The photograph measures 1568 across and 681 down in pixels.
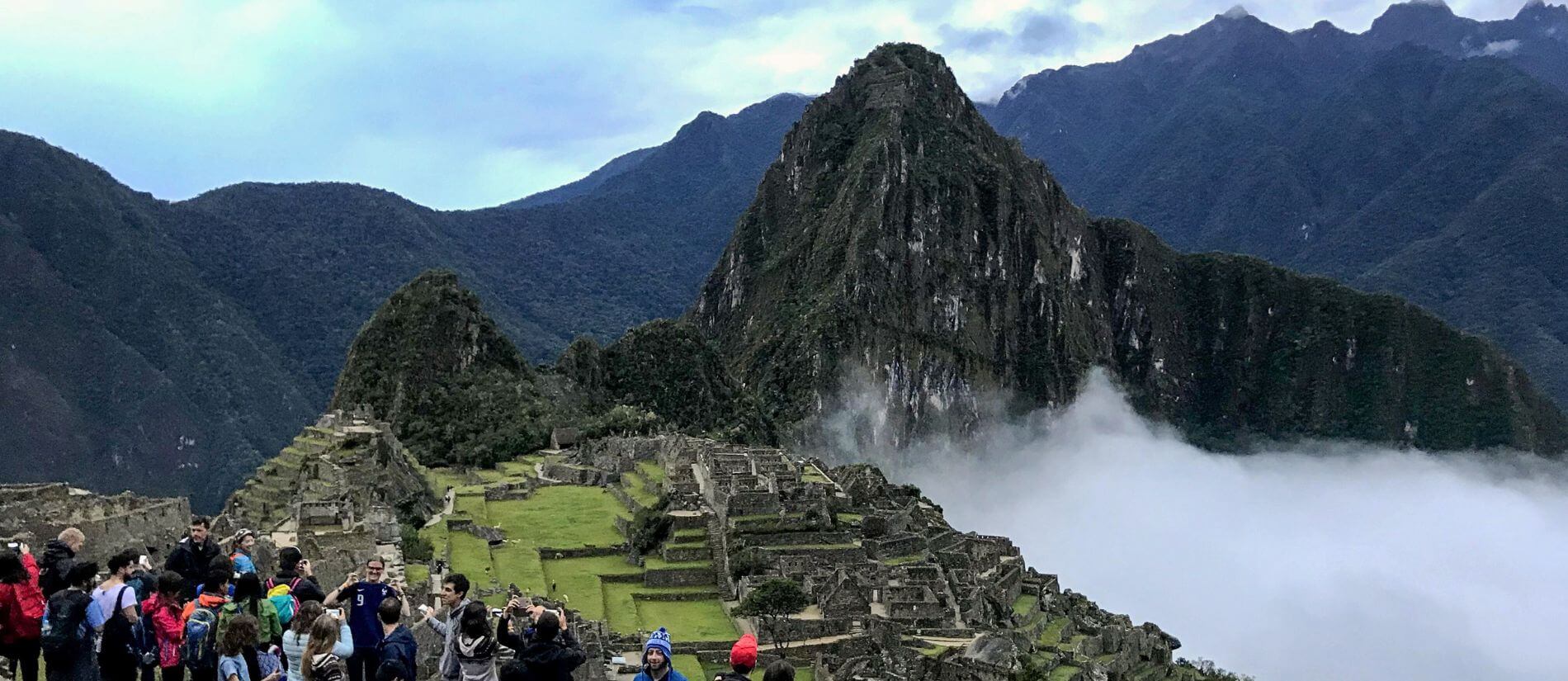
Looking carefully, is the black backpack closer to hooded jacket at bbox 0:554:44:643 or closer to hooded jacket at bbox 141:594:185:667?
hooded jacket at bbox 0:554:44:643

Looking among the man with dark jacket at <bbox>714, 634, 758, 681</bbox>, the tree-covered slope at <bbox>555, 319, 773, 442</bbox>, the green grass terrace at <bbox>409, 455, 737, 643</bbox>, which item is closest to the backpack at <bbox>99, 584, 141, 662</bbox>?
the man with dark jacket at <bbox>714, 634, 758, 681</bbox>

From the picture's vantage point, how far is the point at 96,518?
74.8ft

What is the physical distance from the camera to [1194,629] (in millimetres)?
92375

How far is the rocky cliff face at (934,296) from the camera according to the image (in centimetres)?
14238

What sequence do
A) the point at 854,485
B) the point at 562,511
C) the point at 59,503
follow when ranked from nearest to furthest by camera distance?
1. the point at 59,503
2. the point at 562,511
3. the point at 854,485

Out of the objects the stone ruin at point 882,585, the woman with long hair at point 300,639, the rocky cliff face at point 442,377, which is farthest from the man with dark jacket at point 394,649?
the rocky cliff face at point 442,377

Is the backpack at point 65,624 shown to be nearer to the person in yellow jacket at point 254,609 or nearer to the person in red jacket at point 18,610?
the person in red jacket at point 18,610

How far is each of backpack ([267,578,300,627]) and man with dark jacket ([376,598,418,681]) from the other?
1687 millimetres

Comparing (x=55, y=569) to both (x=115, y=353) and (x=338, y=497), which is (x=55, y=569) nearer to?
(x=338, y=497)

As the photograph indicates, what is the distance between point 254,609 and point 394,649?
189cm

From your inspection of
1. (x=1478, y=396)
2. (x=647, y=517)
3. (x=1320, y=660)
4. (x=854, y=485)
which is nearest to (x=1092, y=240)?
(x=1478, y=396)

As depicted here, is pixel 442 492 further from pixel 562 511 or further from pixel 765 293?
pixel 765 293

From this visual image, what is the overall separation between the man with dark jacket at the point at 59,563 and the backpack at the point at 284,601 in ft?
5.90

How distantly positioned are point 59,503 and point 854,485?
33.3 meters
